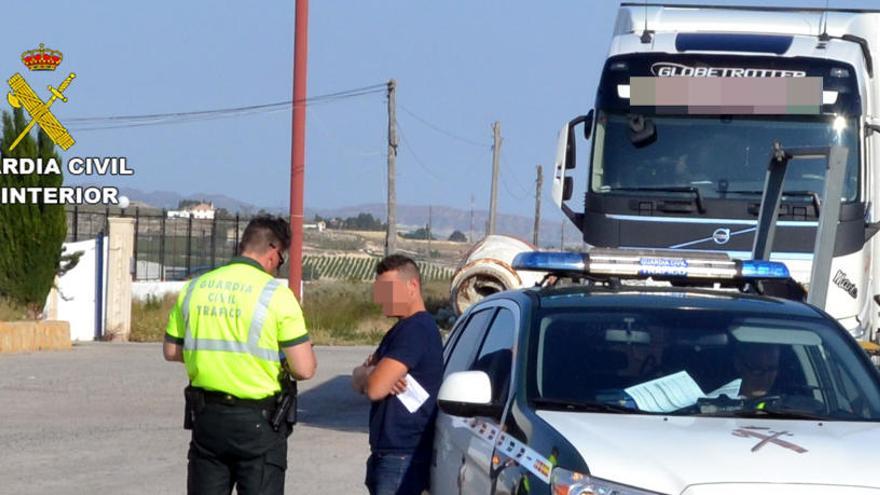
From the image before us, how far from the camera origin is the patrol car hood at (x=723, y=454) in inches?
207

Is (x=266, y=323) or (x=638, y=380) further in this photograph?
(x=266, y=323)

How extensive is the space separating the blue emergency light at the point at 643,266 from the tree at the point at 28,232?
2213 cm

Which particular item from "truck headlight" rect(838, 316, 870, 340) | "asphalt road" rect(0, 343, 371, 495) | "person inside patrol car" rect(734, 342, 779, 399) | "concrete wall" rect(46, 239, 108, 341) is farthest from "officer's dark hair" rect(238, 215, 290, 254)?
"concrete wall" rect(46, 239, 108, 341)

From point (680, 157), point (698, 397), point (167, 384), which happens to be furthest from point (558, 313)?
point (167, 384)

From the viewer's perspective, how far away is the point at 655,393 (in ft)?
21.1

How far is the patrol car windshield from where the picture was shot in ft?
21.0

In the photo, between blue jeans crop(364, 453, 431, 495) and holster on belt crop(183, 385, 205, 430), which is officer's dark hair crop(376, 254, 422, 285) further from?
holster on belt crop(183, 385, 205, 430)

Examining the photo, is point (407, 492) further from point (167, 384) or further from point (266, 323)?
point (167, 384)

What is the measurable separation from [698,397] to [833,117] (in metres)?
7.05

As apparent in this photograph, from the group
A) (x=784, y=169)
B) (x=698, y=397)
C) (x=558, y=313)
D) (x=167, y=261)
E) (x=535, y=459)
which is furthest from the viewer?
(x=167, y=261)

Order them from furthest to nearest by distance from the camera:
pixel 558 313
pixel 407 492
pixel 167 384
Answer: pixel 167 384 → pixel 407 492 → pixel 558 313

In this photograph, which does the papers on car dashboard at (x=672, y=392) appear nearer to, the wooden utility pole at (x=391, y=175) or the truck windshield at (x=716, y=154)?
the truck windshield at (x=716, y=154)

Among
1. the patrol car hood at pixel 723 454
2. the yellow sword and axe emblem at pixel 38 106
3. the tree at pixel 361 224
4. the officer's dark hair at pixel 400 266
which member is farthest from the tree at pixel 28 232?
the tree at pixel 361 224

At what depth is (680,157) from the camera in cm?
1293
